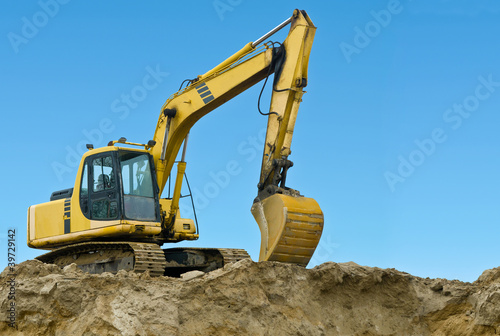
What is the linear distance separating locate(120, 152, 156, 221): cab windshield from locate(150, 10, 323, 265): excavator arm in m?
0.41

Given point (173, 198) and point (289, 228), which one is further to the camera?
point (173, 198)

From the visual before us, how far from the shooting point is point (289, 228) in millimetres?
9367

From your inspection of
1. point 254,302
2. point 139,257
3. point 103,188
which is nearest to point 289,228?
point 254,302

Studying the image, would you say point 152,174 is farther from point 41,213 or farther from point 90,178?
point 41,213

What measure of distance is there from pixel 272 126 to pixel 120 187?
293 cm

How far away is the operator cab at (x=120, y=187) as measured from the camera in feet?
37.3

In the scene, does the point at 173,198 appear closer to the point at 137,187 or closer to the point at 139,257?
the point at 137,187

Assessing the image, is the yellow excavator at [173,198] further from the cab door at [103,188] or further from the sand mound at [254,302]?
the sand mound at [254,302]

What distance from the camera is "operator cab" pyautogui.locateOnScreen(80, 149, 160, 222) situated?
11.4 m

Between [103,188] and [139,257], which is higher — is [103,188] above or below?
above

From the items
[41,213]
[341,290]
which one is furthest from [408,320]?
[41,213]

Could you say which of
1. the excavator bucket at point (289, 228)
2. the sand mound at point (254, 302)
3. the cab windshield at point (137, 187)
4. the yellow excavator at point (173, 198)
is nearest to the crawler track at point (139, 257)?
the yellow excavator at point (173, 198)

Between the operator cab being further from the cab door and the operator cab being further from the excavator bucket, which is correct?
the excavator bucket

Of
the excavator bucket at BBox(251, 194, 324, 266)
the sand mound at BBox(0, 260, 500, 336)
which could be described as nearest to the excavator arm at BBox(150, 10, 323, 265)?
the excavator bucket at BBox(251, 194, 324, 266)
